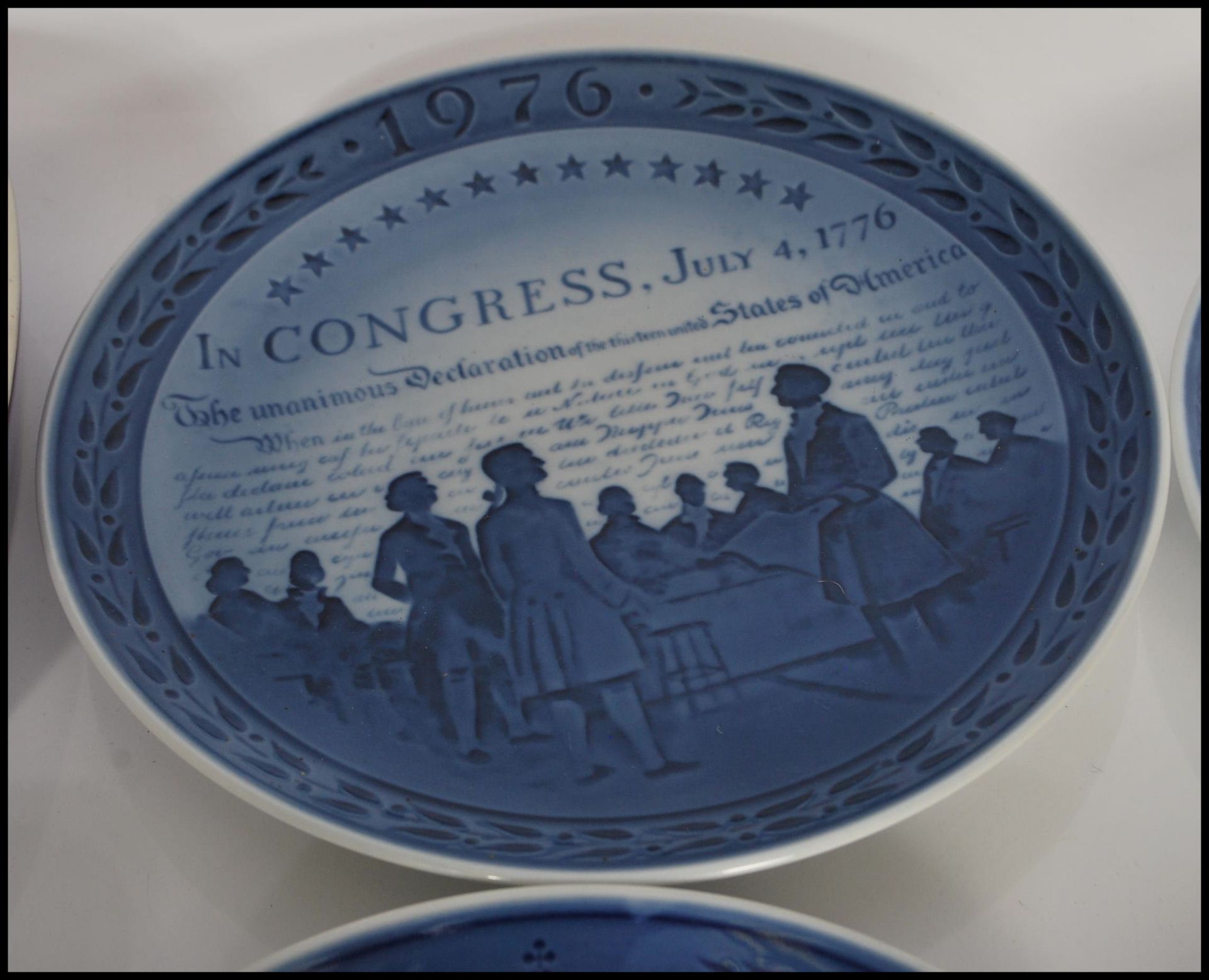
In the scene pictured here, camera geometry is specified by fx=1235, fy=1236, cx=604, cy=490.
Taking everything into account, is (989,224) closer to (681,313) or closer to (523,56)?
(681,313)

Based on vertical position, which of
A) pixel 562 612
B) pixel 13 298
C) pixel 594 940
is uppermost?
pixel 13 298

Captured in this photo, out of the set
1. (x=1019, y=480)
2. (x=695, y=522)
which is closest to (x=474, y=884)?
(x=695, y=522)

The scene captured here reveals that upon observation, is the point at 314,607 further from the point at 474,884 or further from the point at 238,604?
the point at 474,884

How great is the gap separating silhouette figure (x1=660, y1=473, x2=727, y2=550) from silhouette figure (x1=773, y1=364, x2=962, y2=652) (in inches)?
1.7

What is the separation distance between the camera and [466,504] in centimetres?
64

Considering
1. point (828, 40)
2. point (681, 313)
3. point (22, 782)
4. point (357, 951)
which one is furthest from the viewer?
point (828, 40)

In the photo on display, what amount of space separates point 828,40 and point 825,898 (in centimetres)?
54

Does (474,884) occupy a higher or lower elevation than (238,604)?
lower

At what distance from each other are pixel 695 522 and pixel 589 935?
0.73 feet

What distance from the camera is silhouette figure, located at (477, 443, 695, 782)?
0.58 m

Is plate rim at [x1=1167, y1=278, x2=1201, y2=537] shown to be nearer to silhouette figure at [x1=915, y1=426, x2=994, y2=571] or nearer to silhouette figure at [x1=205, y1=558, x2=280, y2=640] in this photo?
silhouette figure at [x1=915, y1=426, x2=994, y2=571]

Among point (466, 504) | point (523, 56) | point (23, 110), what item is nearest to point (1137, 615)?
point (466, 504)

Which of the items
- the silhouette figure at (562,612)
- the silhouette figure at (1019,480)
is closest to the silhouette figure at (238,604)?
the silhouette figure at (562,612)

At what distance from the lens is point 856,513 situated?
627mm
